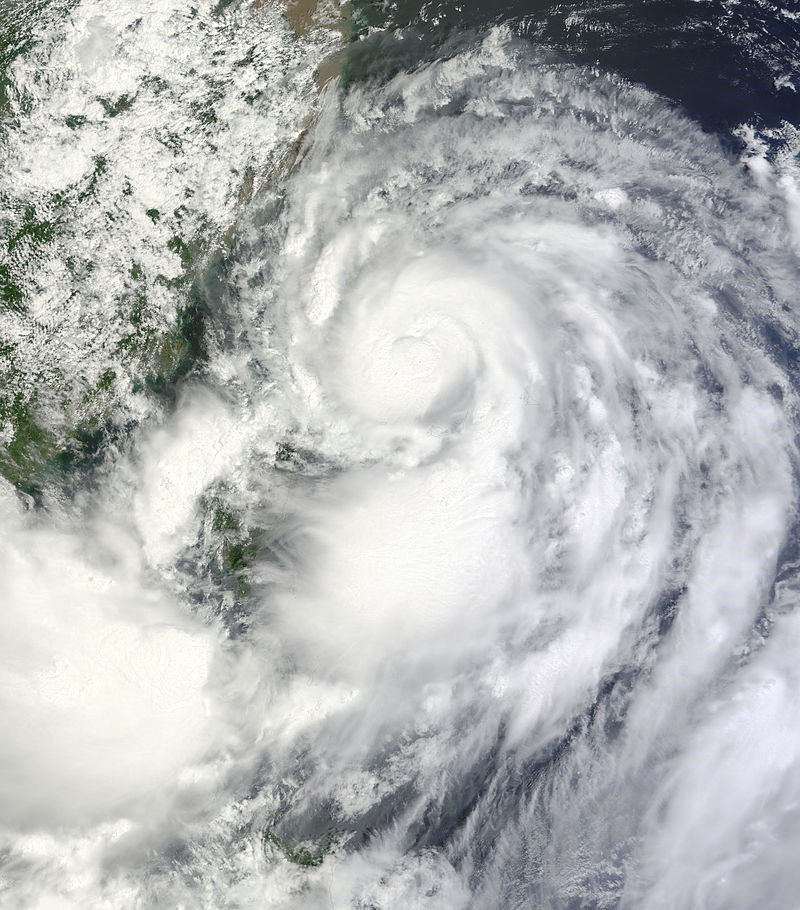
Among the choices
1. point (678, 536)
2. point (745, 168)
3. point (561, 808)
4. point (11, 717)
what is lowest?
point (11, 717)

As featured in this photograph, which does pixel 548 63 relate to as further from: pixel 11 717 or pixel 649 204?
pixel 11 717

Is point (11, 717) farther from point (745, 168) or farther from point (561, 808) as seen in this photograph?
point (745, 168)

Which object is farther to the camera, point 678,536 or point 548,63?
point 548,63

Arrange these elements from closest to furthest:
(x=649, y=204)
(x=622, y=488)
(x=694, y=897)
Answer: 1. (x=694, y=897)
2. (x=622, y=488)
3. (x=649, y=204)

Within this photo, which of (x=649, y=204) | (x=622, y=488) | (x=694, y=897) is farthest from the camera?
(x=649, y=204)

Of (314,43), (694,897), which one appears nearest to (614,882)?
(694,897)

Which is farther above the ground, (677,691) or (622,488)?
(622,488)
